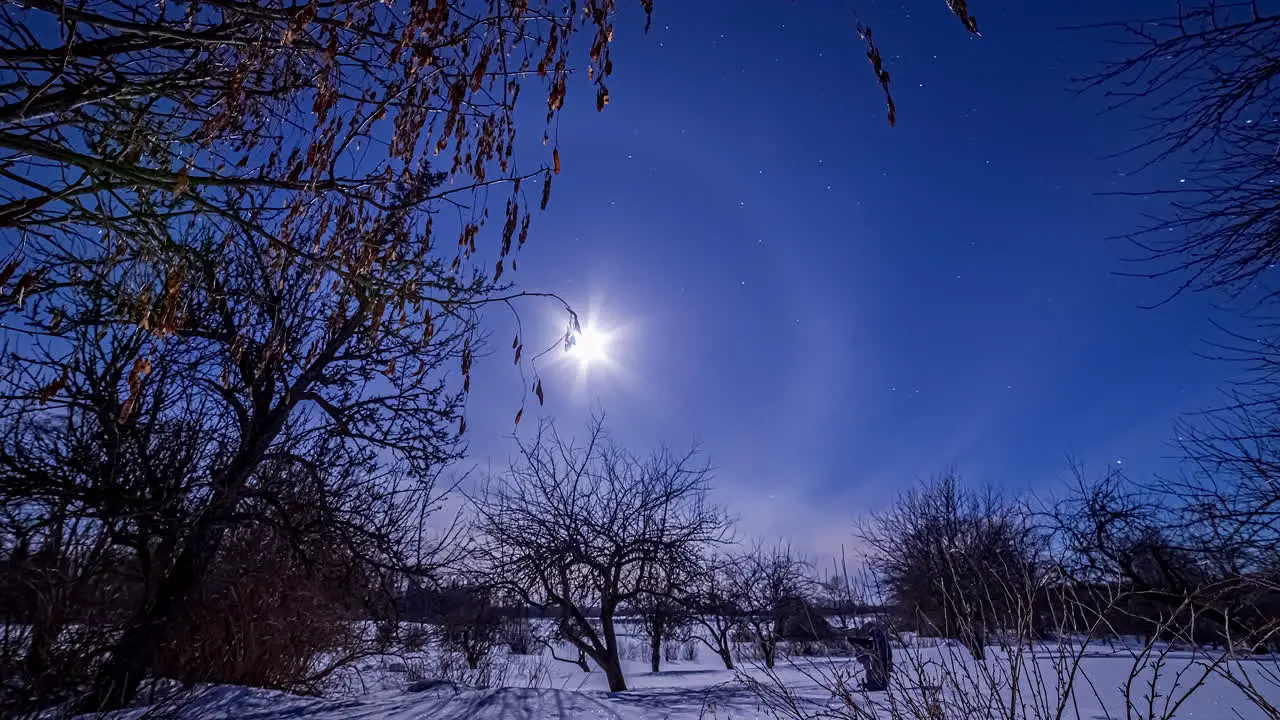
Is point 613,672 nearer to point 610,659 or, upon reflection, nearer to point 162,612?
point 610,659

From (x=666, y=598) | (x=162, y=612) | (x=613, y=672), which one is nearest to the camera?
(x=162, y=612)

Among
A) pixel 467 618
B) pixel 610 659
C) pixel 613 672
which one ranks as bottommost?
pixel 613 672

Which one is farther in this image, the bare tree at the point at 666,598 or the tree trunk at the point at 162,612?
the bare tree at the point at 666,598

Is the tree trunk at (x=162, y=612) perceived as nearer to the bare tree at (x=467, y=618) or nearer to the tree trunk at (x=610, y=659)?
the bare tree at (x=467, y=618)

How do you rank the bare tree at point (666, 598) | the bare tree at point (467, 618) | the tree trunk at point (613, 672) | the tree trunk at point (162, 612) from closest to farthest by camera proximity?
the tree trunk at point (162, 612) < the bare tree at point (467, 618) < the tree trunk at point (613, 672) < the bare tree at point (666, 598)

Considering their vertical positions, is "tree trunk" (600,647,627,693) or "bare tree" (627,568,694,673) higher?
"bare tree" (627,568,694,673)

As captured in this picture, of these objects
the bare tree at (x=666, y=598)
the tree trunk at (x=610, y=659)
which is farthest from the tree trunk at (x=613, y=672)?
the bare tree at (x=666, y=598)

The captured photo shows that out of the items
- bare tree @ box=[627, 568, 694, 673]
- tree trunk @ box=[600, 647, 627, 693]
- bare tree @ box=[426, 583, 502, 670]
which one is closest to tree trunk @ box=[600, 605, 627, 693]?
tree trunk @ box=[600, 647, 627, 693]

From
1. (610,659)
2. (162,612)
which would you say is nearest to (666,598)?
(610,659)

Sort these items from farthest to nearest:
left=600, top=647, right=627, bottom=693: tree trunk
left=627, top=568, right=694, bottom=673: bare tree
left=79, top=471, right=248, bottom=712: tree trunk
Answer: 1. left=627, top=568, right=694, bottom=673: bare tree
2. left=600, top=647, right=627, bottom=693: tree trunk
3. left=79, top=471, right=248, bottom=712: tree trunk

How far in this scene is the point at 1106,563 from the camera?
52.2 ft

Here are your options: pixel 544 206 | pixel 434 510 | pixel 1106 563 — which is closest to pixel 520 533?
pixel 434 510

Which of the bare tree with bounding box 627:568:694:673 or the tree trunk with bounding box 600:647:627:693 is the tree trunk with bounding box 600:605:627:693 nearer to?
the tree trunk with bounding box 600:647:627:693

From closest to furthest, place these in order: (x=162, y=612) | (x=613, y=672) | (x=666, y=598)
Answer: (x=162, y=612) → (x=613, y=672) → (x=666, y=598)
